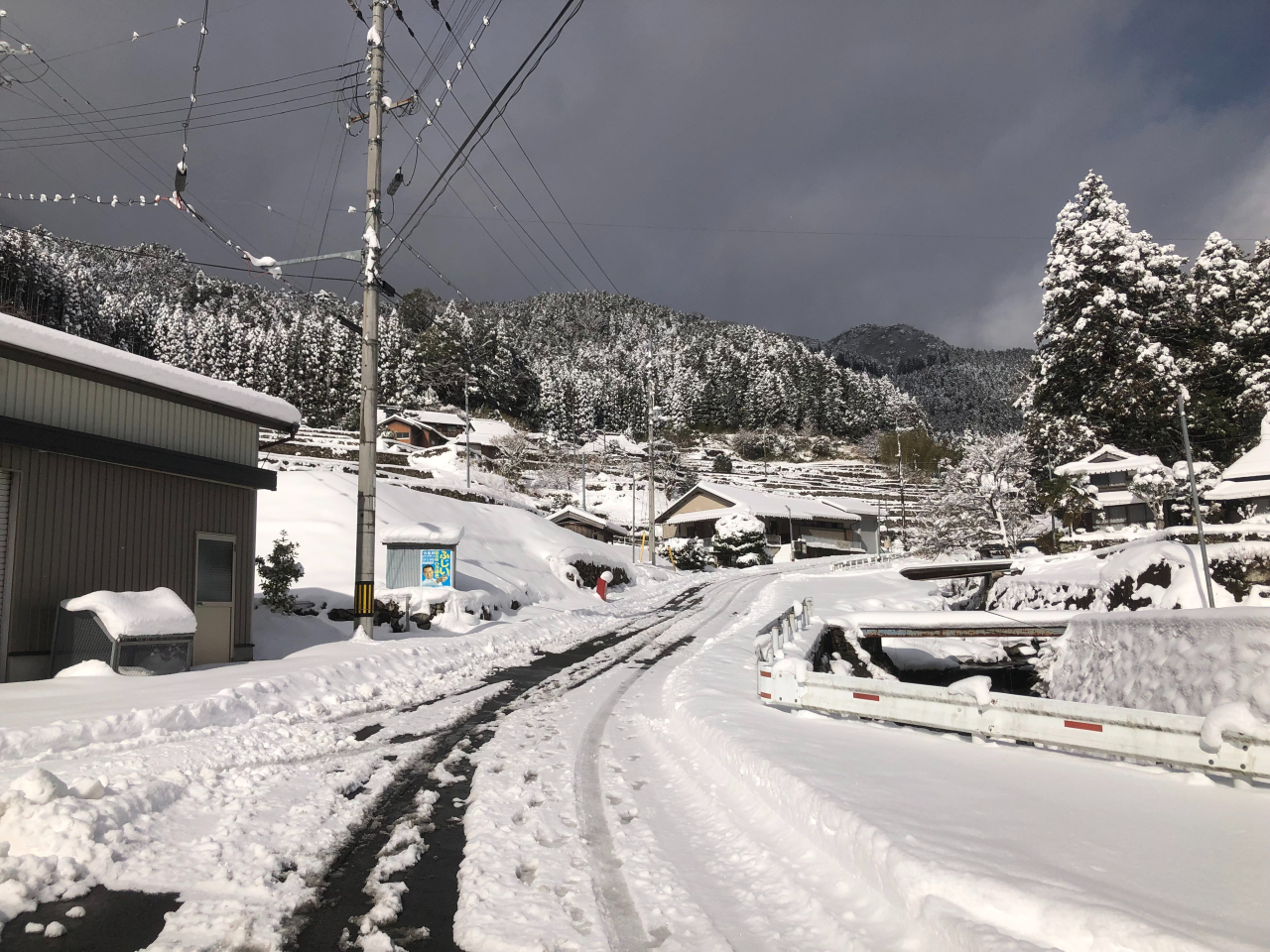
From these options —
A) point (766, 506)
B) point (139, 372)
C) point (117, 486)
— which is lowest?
point (117, 486)

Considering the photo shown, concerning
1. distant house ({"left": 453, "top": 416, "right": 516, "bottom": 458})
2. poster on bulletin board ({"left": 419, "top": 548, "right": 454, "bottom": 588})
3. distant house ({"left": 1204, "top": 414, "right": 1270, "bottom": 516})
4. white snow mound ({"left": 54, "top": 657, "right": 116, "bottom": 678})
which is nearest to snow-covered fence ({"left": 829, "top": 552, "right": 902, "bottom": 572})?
distant house ({"left": 1204, "top": 414, "right": 1270, "bottom": 516})

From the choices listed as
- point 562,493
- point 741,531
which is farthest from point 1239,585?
point 562,493

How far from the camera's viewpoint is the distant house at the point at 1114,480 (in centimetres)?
3334

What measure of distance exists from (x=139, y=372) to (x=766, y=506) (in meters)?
54.3

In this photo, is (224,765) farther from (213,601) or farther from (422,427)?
(422,427)

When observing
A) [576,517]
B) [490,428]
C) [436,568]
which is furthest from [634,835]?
[490,428]

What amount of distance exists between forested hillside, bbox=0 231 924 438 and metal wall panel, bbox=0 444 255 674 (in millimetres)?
60759

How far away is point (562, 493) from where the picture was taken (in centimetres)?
7481

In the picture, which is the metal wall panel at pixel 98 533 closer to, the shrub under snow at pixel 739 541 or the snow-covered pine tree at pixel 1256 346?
the snow-covered pine tree at pixel 1256 346

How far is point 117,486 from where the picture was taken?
12.3 meters

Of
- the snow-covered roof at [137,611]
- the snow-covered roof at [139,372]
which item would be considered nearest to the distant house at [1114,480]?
the snow-covered roof at [139,372]

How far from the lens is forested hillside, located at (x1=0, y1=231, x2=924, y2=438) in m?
86.4

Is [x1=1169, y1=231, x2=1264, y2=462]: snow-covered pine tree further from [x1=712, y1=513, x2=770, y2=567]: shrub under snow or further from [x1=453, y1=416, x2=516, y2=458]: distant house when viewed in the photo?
[x1=453, y1=416, x2=516, y2=458]: distant house

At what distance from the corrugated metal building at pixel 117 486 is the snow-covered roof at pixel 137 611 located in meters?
0.70
